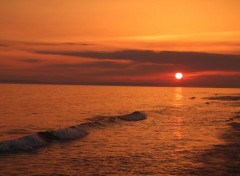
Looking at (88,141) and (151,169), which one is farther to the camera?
(88,141)

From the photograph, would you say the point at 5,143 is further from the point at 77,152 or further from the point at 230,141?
the point at 230,141

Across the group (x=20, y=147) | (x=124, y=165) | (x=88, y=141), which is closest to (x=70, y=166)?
(x=124, y=165)

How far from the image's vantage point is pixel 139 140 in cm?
2759

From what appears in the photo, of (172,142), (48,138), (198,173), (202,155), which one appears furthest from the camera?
(48,138)

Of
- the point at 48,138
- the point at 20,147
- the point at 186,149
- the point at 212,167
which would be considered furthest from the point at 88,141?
the point at 212,167

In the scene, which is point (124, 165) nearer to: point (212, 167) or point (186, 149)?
point (212, 167)

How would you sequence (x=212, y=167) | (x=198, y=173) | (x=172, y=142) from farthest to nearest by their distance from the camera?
1. (x=172, y=142)
2. (x=212, y=167)
3. (x=198, y=173)

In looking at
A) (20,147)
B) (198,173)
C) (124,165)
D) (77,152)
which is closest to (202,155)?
(198,173)

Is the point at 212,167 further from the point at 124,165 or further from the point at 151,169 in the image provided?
the point at 124,165

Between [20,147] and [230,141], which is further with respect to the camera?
[230,141]

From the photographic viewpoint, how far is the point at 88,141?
1092 inches

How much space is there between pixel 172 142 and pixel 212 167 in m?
8.04

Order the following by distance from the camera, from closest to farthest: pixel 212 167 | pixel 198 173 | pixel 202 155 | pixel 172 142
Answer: pixel 198 173
pixel 212 167
pixel 202 155
pixel 172 142

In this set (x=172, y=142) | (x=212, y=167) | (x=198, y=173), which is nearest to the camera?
(x=198, y=173)
